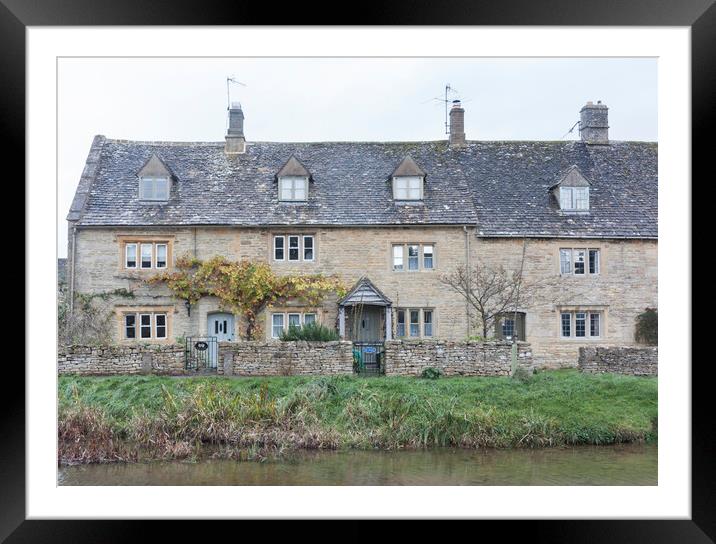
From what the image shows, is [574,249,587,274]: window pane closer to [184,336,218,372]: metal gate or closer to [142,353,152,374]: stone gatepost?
[184,336,218,372]: metal gate

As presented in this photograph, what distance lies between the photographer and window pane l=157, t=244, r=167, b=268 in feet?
37.4

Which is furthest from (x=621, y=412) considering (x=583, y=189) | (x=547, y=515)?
(x=583, y=189)

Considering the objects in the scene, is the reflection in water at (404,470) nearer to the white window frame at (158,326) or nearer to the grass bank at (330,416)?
the grass bank at (330,416)

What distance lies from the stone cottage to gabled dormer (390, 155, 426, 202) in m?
0.03

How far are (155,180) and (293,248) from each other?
309cm

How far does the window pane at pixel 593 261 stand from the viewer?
11.8 meters

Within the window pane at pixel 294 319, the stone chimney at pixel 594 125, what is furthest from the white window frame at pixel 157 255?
the stone chimney at pixel 594 125

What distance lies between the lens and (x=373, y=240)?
11742mm

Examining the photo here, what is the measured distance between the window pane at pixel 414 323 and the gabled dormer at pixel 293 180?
3.13 m

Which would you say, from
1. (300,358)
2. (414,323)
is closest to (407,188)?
(414,323)

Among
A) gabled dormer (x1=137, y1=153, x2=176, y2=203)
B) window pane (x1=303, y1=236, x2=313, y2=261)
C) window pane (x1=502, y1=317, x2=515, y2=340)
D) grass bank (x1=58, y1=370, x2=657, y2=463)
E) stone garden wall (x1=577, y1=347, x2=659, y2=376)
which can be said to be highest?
gabled dormer (x1=137, y1=153, x2=176, y2=203)

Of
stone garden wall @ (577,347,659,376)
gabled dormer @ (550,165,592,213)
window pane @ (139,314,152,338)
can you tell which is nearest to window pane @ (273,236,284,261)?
window pane @ (139,314,152,338)

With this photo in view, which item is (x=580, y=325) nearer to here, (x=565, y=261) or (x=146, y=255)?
(x=565, y=261)
